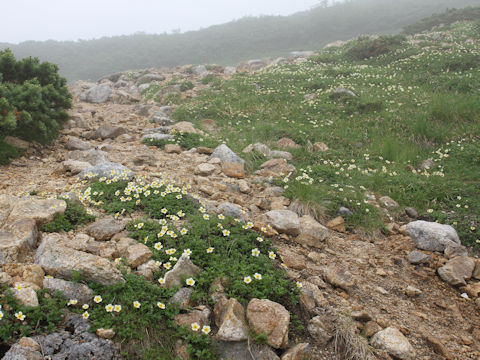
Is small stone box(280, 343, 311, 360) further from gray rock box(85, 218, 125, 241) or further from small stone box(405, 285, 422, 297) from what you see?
gray rock box(85, 218, 125, 241)

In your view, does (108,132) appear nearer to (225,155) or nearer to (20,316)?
(225,155)

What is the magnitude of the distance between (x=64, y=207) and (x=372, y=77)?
1311 cm

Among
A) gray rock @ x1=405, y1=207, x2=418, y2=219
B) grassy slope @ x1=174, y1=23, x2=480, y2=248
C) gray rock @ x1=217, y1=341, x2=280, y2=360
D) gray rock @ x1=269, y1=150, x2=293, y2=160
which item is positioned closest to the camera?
gray rock @ x1=217, y1=341, x2=280, y2=360

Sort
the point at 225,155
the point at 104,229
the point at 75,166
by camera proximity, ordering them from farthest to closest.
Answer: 1. the point at 225,155
2. the point at 75,166
3. the point at 104,229

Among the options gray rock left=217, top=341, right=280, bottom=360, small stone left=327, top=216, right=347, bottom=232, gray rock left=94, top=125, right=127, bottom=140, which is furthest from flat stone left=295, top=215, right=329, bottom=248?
gray rock left=94, top=125, right=127, bottom=140

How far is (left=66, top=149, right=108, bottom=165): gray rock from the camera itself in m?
6.79

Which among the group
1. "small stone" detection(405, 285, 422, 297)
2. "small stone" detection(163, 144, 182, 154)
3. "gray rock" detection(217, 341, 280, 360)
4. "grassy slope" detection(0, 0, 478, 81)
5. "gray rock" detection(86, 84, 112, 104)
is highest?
"grassy slope" detection(0, 0, 478, 81)

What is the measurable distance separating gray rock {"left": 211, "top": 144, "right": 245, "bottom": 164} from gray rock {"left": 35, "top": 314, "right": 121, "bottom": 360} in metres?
5.09

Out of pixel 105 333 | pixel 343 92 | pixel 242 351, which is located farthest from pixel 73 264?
pixel 343 92

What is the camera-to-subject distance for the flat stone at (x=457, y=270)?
14.2ft

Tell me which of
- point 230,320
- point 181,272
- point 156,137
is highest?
point 156,137

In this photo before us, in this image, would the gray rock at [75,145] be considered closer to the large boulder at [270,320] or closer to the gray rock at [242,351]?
the large boulder at [270,320]

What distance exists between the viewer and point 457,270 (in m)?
4.44

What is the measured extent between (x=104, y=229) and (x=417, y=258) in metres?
4.33
